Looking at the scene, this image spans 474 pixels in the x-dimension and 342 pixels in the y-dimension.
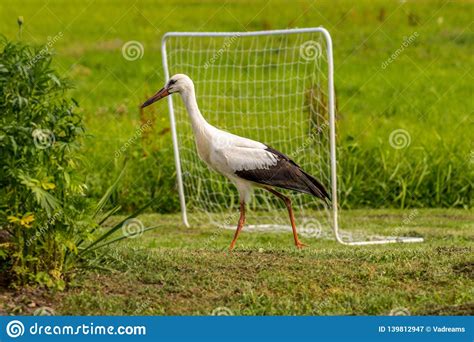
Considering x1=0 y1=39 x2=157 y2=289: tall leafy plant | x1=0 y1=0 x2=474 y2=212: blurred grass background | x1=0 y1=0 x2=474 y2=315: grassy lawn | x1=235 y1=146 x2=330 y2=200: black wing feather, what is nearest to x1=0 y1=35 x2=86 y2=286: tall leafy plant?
x1=0 y1=39 x2=157 y2=289: tall leafy plant

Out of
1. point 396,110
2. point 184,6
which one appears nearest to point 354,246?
point 396,110

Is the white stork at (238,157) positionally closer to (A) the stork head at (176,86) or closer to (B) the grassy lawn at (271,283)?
(A) the stork head at (176,86)

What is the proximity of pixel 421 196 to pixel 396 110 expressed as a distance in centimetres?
386

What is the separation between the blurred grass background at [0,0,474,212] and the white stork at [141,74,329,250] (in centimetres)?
58

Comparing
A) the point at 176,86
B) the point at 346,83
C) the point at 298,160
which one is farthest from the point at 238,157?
the point at 346,83

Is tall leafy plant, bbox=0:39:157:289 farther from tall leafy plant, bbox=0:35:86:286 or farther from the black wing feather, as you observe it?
the black wing feather

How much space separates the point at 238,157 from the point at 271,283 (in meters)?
1.79

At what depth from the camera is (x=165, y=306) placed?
6328 millimetres

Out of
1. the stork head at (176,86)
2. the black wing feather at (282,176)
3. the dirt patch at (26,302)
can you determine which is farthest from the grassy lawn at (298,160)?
the stork head at (176,86)

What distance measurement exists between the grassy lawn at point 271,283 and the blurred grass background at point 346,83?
0.76 m

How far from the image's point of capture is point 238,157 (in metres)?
8.19

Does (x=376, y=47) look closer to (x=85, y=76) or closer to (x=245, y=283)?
(x=85, y=76)

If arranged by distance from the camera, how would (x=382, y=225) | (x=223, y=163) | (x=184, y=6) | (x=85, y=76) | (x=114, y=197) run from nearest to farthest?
(x=223, y=163) < (x=382, y=225) < (x=114, y=197) < (x=85, y=76) < (x=184, y=6)

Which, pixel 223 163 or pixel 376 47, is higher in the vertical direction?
pixel 376 47
